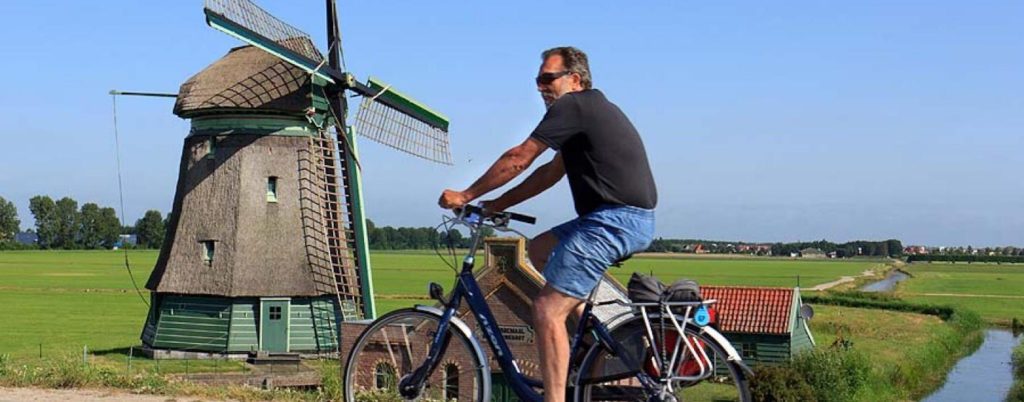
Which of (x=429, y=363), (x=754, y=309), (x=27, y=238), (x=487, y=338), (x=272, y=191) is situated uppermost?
(x=27, y=238)

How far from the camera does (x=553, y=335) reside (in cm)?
463

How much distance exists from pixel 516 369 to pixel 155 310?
2080 cm

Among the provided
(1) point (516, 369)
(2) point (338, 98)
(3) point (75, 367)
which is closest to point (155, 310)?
(2) point (338, 98)

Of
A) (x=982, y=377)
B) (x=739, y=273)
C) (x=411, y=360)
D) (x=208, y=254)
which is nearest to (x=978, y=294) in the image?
(x=739, y=273)

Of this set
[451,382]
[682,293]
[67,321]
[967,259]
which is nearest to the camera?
[682,293]

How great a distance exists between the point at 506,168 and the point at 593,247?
0.47m

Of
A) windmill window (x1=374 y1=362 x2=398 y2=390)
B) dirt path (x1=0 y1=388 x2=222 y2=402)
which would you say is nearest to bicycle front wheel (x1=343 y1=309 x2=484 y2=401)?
windmill window (x1=374 y1=362 x2=398 y2=390)

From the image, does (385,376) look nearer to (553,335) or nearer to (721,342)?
(553,335)

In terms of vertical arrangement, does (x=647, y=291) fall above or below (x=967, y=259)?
below

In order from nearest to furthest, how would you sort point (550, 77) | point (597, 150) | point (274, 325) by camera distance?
point (597, 150)
point (550, 77)
point (274, 325)

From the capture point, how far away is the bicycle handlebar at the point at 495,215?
4930 mm

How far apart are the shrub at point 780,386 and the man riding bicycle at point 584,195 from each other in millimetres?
18360

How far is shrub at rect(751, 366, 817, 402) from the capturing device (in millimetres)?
22844

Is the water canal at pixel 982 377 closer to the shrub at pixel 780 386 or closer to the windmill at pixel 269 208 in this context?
the shrub at pixel 780 386
